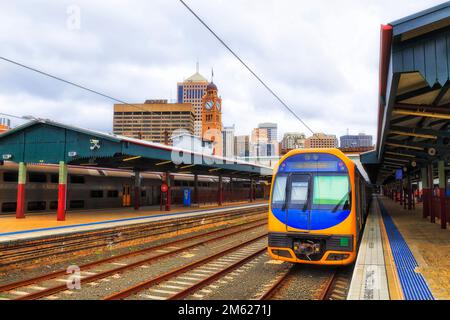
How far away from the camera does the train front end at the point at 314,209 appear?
8.48 m

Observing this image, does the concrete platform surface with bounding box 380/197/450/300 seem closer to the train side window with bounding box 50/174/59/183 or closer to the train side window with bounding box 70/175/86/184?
the train side window with bounding box 70/175/86/184

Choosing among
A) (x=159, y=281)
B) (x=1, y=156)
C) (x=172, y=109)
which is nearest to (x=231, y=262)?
(x=159, y=281)

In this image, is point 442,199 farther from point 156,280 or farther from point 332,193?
point 156,280

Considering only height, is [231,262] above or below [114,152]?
below

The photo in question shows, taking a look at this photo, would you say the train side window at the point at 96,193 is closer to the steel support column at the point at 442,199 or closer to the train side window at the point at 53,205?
the train side window at the point at 53,205

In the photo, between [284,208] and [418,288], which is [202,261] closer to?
[284,208]

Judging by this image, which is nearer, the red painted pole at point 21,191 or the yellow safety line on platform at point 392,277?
the yellow safety line on platform at point 392,277

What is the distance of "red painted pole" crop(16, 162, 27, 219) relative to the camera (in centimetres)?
1862

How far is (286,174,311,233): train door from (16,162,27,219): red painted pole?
1560cm

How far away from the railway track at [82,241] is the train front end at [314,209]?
7497 millimetres

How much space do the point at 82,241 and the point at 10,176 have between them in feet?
33.6

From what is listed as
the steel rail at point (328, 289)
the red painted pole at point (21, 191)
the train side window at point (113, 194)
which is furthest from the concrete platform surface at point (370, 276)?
the train side window at point (113, 194)

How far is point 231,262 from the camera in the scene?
11094 mm

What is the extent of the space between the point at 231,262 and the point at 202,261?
0.91 m
